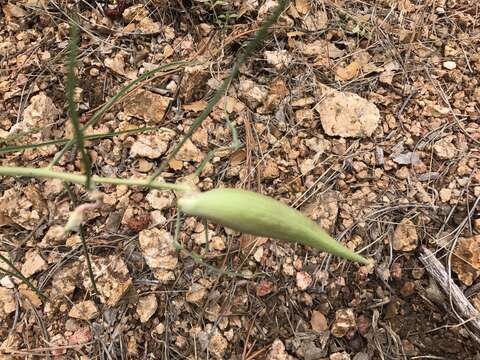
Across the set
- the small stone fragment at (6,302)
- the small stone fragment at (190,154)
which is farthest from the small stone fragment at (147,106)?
the small stone fragment at (6,302)

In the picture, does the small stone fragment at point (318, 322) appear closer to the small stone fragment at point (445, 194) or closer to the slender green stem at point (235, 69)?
the small stone fragment at point (445, 194)

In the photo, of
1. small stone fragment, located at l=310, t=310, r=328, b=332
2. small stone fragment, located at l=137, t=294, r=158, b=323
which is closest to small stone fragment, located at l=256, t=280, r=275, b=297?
small stone fragment, located at l=310, t=310, r=328, b=332

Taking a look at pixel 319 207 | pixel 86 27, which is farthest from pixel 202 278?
pixel 86 27

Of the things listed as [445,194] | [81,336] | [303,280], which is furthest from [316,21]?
[81,336]

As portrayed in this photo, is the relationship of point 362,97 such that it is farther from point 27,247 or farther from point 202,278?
point 27,247

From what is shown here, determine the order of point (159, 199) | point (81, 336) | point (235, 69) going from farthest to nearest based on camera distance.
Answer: point (159, 199)
point (81, 336)
point (235, 69)

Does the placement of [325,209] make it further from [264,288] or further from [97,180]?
[97,180]
